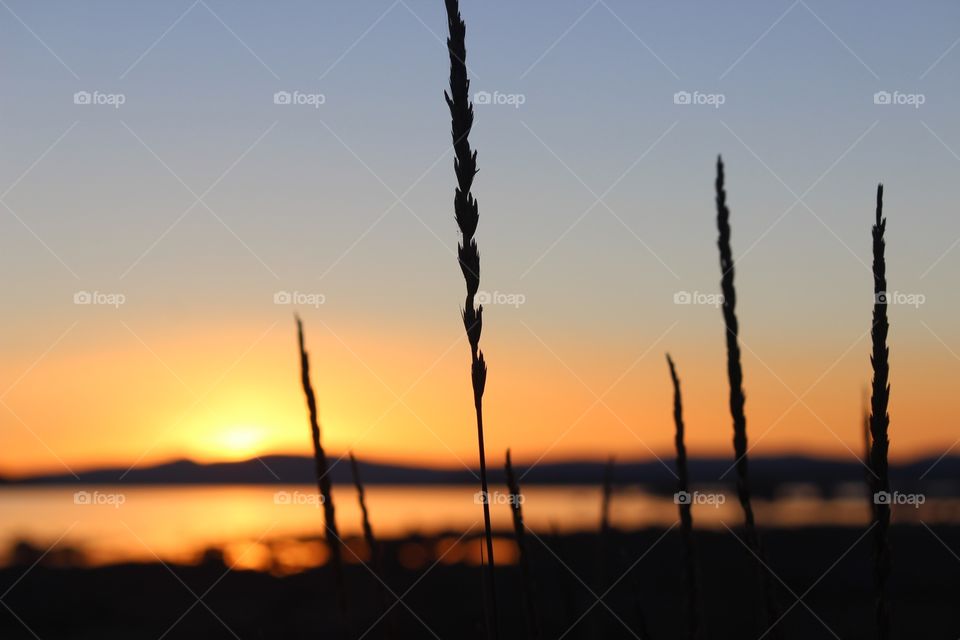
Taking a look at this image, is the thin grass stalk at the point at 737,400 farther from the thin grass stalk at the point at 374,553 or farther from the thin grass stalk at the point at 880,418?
the thin grass stalk at the point at 374,553

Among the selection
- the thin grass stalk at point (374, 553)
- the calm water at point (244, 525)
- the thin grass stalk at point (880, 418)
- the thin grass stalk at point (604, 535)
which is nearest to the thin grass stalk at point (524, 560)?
the thin grass stalk at point (374, 553)

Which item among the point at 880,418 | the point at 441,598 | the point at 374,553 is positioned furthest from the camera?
the point at 441,598

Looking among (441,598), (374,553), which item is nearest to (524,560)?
(374,553)

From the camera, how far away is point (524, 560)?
9.95 ft

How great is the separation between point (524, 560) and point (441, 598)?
49.1 feet

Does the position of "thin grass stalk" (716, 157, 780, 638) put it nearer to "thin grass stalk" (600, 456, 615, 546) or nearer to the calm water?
"thin grass stalk" (600, 456, 615, 546)

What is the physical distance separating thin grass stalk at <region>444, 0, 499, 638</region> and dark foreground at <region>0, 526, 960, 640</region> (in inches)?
344

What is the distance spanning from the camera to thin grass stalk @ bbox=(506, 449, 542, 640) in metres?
2.90

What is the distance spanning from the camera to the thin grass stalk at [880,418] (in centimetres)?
248

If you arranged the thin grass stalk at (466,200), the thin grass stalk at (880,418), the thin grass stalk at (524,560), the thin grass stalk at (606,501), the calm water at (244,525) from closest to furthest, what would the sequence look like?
the thin grass stalk at (466,200) < the thin grass stalk at (880,418) < the thin grass stalk at (524,560) < the thin grass stalk at (606,501) < the calm water at (244,525)

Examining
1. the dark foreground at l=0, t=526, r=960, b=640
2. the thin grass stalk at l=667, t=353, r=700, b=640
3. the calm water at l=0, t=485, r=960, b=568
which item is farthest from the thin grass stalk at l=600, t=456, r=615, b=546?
the calm water at l=0, t=485, r=960, b=568

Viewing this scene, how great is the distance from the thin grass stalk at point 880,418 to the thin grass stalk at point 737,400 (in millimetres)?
434

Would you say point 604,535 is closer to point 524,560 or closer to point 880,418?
point 524,560

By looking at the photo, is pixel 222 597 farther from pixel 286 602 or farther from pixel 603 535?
pixel 603 535
